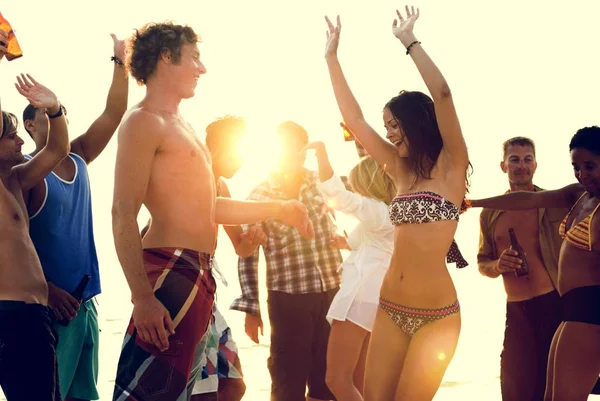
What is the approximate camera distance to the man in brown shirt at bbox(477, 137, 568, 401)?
733cm

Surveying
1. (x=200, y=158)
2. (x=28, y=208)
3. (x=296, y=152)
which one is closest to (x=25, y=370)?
(x=28, y=208)

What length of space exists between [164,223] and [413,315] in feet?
5.00

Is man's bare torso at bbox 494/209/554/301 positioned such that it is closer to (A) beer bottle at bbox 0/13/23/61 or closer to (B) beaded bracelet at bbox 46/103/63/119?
(B) beaded bracelet at bbox 46/103/63/119

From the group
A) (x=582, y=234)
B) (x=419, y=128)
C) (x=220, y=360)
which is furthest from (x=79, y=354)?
(x=582, y=234)

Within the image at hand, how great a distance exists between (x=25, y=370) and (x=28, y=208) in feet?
3.80

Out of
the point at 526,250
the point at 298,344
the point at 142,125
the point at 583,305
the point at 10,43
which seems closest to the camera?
the point at 142,125

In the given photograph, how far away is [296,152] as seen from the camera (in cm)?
797

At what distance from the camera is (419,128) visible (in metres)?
5.06

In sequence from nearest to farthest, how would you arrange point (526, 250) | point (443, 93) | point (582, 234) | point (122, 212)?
point (122, 212) < point (443, 93) < point (582, 234) < point (526, 250)

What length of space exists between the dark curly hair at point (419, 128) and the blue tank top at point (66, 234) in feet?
7.04

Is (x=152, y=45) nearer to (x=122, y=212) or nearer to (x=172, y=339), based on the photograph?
(x=122, y=212)

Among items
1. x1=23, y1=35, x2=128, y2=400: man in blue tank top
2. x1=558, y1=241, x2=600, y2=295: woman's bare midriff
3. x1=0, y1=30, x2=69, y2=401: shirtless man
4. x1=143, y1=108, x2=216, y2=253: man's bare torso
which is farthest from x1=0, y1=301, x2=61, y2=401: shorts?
x1=558, y1=241, x2=600, y2=295: woman's bare midriff

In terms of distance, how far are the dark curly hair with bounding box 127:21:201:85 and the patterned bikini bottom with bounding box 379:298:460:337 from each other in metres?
1.81

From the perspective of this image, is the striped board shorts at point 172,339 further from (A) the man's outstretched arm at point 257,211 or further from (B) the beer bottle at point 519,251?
(B) the beer bottle at point 519,251
